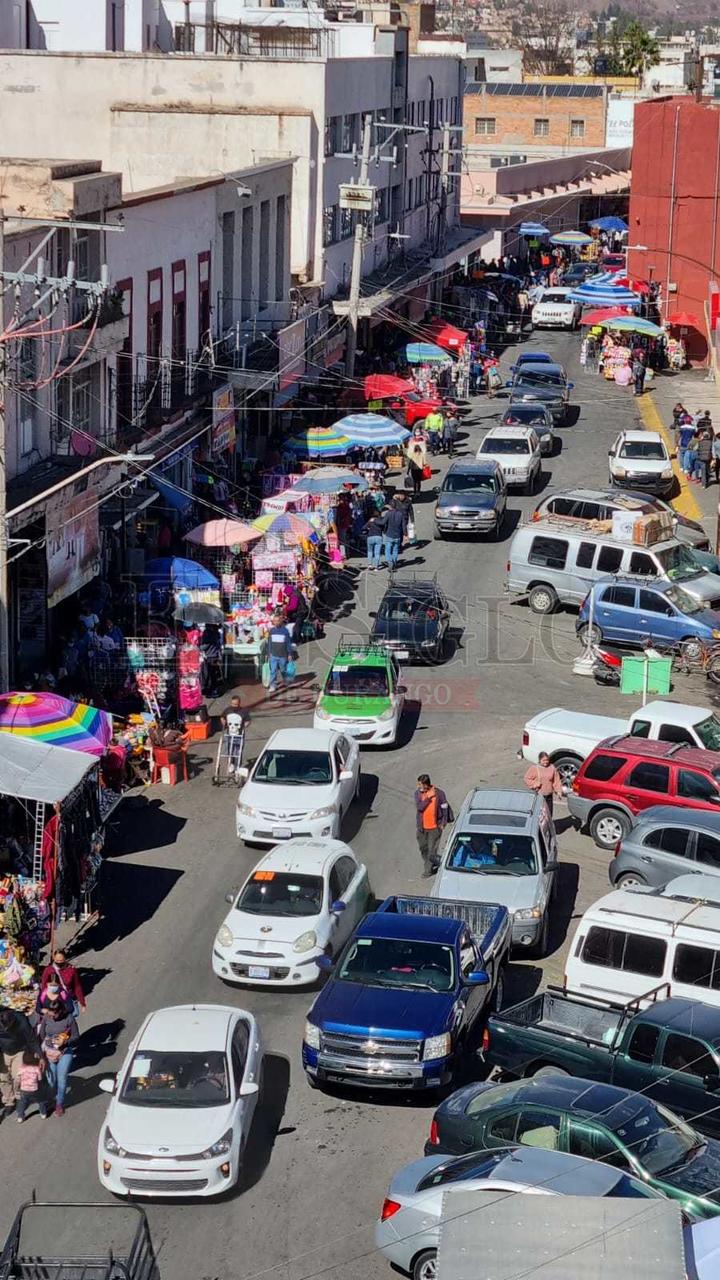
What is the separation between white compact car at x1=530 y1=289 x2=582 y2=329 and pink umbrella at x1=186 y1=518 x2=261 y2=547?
4108 cm

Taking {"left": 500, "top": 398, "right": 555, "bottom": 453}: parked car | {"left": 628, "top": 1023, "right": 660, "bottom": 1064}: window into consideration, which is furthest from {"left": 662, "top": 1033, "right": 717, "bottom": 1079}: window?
{"left": 500, "top": 398, "right": 555, "bottom": 453}: parked car

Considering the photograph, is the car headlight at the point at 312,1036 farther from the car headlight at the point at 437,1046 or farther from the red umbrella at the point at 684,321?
the red umbrella at the point at 684,321

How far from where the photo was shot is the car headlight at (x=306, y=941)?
66.7 feet

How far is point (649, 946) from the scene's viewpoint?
1966 centimetres

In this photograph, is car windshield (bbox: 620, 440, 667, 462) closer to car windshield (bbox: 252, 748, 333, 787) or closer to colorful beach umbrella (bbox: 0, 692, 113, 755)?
car windshield (bbox: 252, 748, 333, 787)

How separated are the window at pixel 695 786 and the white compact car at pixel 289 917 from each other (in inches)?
212

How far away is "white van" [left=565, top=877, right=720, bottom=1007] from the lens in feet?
63.7

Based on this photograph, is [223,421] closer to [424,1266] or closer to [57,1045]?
[57,1045]

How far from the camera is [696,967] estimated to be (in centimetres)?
1944

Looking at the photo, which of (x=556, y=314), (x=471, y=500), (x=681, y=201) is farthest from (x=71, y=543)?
(x=556, y=314)

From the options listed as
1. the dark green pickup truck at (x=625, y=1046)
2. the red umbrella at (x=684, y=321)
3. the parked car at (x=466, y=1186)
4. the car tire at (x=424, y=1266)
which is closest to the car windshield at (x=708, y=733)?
the dark green pickup truck at (x=625, y=1046)

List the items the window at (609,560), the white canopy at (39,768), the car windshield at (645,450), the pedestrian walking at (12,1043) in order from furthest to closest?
the car windshield at (645,450) → the window at (609,560) → the white canopy at (39,768) → the pedestrian walking at (12,1043)

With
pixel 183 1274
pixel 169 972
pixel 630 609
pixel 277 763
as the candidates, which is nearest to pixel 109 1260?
pixel 183 1274

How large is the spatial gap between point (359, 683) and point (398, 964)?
422 inches
